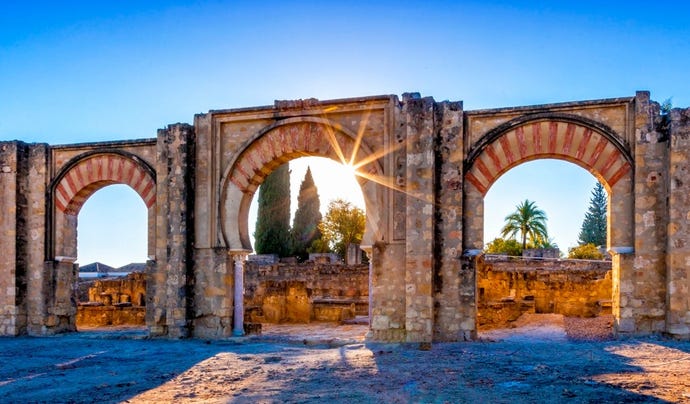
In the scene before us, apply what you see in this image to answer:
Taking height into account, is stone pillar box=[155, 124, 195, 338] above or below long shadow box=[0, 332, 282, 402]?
above

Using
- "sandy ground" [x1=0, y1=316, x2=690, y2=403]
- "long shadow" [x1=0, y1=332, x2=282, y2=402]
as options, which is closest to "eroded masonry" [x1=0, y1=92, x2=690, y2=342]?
"sandy ground" [x1=0, y1=316, x2=690, y2=403]

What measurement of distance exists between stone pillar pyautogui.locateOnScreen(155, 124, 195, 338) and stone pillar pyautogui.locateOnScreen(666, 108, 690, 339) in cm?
651

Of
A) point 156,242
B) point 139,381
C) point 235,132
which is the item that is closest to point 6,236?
point 156,242

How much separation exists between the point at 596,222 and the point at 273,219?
21616 millimetres

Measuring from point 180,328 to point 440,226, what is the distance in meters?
4.10

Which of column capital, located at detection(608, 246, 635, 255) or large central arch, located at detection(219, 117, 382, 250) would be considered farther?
large central arch, located at detection(219, 117, 382, 250)

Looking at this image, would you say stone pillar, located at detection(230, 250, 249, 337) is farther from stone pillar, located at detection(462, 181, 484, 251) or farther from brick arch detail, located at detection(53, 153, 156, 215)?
stone pillar, located at detection(462, 181, 484, 251)

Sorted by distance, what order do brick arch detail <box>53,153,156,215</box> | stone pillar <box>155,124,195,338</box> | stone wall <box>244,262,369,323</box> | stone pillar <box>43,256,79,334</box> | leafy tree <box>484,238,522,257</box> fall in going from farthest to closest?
leafy tree <box>484,238,522,257</box> → stone wall <box>244,262,369,323</box> → stone pillar <box>43,256,79,334</box> → brick arch detail <box>53,153,156,215</box> → stone pillar <box>155,124,195,338</box>

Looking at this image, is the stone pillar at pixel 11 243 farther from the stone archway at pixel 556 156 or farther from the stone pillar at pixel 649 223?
the stone pillar at pixel 649 223

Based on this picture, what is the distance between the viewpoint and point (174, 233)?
8758 mm

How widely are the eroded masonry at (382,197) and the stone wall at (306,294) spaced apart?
9.54ft

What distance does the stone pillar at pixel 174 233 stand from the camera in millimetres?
8703

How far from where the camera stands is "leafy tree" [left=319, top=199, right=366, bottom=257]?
97.0 ft

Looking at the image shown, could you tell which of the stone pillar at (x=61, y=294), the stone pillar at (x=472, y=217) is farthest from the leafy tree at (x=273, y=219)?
the stone pillar at (x=472, y=217)
